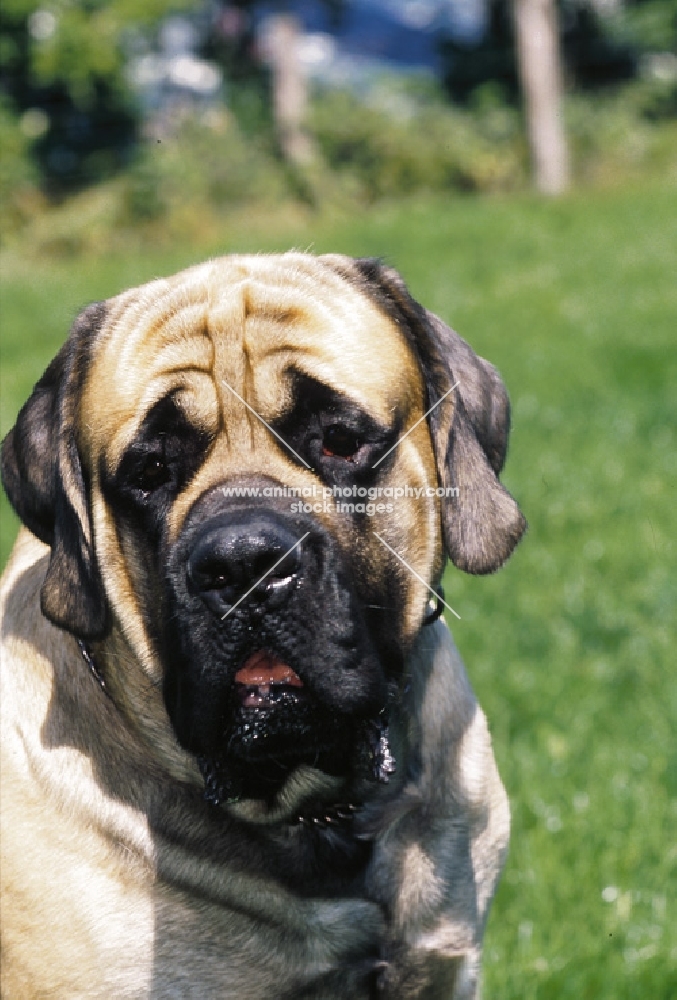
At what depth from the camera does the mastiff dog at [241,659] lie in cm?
228

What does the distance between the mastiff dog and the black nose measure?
27mm

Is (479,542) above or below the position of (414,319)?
below

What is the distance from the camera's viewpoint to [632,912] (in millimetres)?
3270

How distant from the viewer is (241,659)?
2.20 metres

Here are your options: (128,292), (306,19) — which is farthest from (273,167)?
(128,292)

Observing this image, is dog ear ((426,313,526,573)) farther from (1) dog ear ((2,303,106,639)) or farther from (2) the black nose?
(1) dog ear ((2,303,106,639))

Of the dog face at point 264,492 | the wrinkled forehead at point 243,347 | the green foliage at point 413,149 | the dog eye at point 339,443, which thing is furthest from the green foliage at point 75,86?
the dog eye at point 339,443

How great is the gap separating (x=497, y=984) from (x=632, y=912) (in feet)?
1.41

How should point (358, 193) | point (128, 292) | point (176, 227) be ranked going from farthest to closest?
point (358, 193) < point (176, 227) < point (128, 292)

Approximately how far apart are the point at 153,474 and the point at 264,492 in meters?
0.27

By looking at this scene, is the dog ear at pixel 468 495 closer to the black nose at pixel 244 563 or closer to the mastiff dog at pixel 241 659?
the mastiff dog at pixel 241 659

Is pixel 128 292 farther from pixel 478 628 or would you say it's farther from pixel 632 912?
pixel 478 628

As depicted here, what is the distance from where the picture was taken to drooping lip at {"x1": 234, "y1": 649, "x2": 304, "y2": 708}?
87.6 inches

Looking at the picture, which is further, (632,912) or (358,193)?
(358,193)
